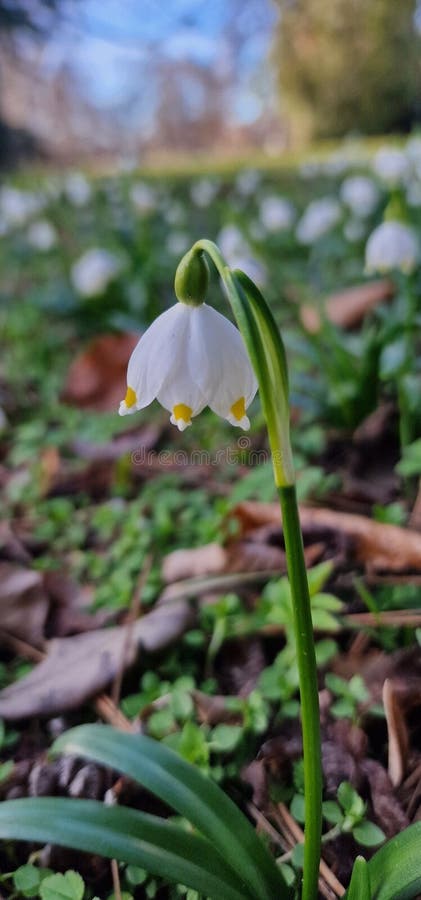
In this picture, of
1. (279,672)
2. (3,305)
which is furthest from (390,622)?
(3,305)

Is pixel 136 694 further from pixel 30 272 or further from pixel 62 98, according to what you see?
pixel 62 98

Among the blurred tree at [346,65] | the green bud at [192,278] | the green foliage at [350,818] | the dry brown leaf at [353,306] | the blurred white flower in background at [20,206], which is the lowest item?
the green foliage at [350,818]

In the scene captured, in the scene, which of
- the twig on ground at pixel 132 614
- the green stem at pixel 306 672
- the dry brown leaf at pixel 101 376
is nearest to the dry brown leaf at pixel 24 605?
the twig on ground at pixel 132 614

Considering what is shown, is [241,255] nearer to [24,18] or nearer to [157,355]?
[157,355]

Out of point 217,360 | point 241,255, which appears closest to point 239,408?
point 217,360

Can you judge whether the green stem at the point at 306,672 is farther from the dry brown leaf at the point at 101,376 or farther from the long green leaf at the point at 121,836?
the dry brown leaf at the point at 101,376

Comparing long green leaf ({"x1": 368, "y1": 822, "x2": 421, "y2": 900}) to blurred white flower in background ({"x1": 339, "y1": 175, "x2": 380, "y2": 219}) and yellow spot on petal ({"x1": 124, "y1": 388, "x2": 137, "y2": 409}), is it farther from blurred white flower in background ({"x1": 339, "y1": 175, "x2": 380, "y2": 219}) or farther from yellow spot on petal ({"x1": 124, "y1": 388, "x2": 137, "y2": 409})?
blurred white flower in background ({"x1": 339, "y1": 175, "x2": 380, "y2": 219})

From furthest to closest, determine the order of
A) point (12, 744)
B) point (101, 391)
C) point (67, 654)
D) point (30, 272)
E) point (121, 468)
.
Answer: point (30, 272) → point (101, 391) → point (121, 468) → point (67, 654) → point (12, 744)
